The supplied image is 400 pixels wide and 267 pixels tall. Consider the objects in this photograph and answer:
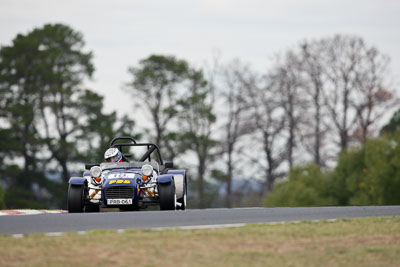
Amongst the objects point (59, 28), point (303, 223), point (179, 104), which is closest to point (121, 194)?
point (303, 223)

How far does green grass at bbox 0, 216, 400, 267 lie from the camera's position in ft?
30.9

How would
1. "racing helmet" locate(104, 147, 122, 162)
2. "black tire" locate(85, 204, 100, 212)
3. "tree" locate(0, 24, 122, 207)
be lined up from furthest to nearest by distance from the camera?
"tree" locate(0, 24, 122, 207), "racing helmet" locate(104, 147, 122, 162), "black tire" locate(85, 204, 100, 212)

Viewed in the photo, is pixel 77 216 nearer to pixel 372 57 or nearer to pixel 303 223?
pixel 303 223

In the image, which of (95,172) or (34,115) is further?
(34,115)

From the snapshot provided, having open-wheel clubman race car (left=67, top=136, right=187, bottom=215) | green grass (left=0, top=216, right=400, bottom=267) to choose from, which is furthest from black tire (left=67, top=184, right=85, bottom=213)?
green grass (left=0, top=216, right=400, bottom=267)

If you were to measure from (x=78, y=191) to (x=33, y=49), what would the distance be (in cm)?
3969

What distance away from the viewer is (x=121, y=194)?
18391 millimetres

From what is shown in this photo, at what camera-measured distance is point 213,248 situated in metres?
10.3

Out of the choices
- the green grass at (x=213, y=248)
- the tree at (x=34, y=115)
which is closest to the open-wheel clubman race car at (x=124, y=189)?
the green grass at (x=213, y=248)

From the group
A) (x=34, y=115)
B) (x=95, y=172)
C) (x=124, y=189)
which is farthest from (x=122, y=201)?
(x=34, y=115)

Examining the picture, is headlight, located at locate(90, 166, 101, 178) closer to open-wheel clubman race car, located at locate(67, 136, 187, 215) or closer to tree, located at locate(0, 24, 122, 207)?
open-wheel clubman race car, located at locate(67, 136, 187, 215)

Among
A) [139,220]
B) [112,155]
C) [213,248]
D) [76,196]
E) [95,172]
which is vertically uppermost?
[112,155]

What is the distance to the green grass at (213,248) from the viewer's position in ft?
30.9

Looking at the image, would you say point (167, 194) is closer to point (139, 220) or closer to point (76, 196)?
point (76, 196)
